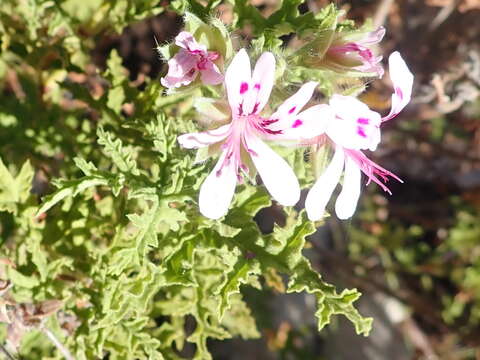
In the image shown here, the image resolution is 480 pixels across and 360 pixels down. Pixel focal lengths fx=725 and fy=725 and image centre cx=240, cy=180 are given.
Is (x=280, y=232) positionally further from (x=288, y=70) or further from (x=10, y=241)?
(x=10, y=241)

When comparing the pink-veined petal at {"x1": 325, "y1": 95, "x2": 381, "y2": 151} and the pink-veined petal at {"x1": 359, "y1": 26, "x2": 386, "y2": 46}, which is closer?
the pink-veined petal at {"x1": 325, "y1": 95, "x2": 381, "y2": 151}

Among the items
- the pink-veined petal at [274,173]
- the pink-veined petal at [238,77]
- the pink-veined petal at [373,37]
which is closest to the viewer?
the pink-veined petal at [238,77]

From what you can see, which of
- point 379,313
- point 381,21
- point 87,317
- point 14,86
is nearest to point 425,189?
point 379,313

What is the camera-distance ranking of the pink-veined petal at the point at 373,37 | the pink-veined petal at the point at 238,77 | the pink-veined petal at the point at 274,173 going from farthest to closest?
the pink-veined petal at the point at 373,37, the pink-veined petal at the point at 274,173, the pink-veined petal at the point at 238,77

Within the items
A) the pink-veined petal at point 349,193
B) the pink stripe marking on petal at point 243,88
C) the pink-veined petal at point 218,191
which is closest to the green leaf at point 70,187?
the pink-veined petal at point 218,191

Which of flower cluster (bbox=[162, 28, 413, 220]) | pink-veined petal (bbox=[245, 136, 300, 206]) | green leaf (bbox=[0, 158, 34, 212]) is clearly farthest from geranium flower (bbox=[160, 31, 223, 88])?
green leaf (bbox=[0, 158, 34, 212])

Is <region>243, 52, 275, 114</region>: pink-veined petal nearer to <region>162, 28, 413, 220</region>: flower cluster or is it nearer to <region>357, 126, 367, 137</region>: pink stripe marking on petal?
<region>162, 28, 413, 220</region>: flower cluster

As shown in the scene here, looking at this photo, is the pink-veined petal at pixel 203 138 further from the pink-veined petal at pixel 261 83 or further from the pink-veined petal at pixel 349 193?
the pink-veined petal at pixel 349 193

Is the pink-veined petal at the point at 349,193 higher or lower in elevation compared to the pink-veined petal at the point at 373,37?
lower

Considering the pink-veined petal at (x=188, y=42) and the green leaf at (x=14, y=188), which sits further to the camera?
the green leaf at (x=14, y=188)

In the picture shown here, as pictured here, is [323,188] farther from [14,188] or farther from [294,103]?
[14,188]
